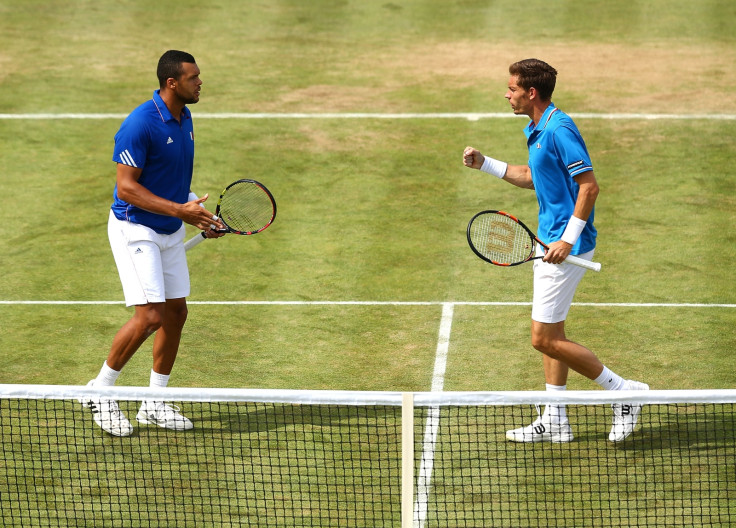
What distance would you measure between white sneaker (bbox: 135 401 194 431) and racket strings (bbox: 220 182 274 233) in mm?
1351

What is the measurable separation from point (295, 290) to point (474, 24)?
27.4ft

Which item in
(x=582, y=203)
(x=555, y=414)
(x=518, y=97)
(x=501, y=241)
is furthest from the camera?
(x=501, y=241)

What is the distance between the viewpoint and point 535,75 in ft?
24.8

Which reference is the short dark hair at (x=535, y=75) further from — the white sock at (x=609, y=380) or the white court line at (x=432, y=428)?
the white court line at (x=432, y=428)

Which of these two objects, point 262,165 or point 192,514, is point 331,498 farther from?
point 262,165

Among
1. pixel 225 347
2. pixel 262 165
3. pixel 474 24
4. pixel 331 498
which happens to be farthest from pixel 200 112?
A: pixel 331 498

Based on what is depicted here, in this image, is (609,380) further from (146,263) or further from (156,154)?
(156,154)

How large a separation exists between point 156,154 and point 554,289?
9.04 ft

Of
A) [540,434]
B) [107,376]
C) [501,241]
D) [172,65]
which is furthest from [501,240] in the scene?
[107,376]

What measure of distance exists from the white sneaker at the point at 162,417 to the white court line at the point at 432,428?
5.38 ft

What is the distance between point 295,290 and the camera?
35.4ft

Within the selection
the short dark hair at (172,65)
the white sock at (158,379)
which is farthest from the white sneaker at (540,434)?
the short dark hair at (172,65)

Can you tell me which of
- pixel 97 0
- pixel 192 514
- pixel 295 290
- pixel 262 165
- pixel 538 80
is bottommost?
pixel 192 514

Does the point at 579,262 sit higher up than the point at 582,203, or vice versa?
the point at 582,203
